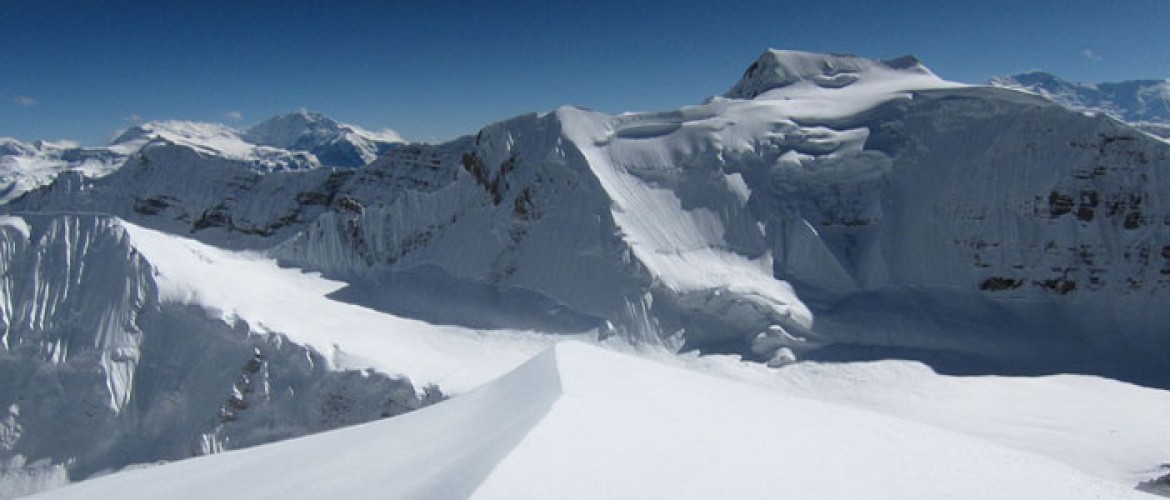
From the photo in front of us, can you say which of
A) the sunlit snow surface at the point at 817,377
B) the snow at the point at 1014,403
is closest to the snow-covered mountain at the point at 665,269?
the sunlit snow surface at the point at 817,377

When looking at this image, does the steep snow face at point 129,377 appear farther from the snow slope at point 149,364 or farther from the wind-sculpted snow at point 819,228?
the wind-sculpted snow at point 819,228

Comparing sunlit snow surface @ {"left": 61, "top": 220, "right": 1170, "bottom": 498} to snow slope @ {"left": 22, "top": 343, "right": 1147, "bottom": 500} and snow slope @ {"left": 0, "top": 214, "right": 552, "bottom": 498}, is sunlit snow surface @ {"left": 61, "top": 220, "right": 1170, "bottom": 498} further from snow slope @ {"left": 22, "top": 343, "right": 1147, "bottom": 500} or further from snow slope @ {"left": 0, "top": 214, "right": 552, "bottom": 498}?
snow slope @ {"left": 22, "top": 343, "right": 1147, "bottom": 500}

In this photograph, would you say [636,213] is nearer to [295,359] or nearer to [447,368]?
[447,368]

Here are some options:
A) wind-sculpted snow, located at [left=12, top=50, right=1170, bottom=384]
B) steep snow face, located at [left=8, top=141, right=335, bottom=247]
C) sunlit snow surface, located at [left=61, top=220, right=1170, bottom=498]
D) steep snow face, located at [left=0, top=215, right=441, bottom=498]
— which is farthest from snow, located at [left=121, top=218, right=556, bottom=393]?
steep snow face, located at [left=8, top=141, right=335, bottom=247]

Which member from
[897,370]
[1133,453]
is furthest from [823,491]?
[897,370]

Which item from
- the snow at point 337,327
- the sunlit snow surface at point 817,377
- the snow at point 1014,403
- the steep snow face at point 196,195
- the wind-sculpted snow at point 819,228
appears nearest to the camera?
the snow at point 1014,403
